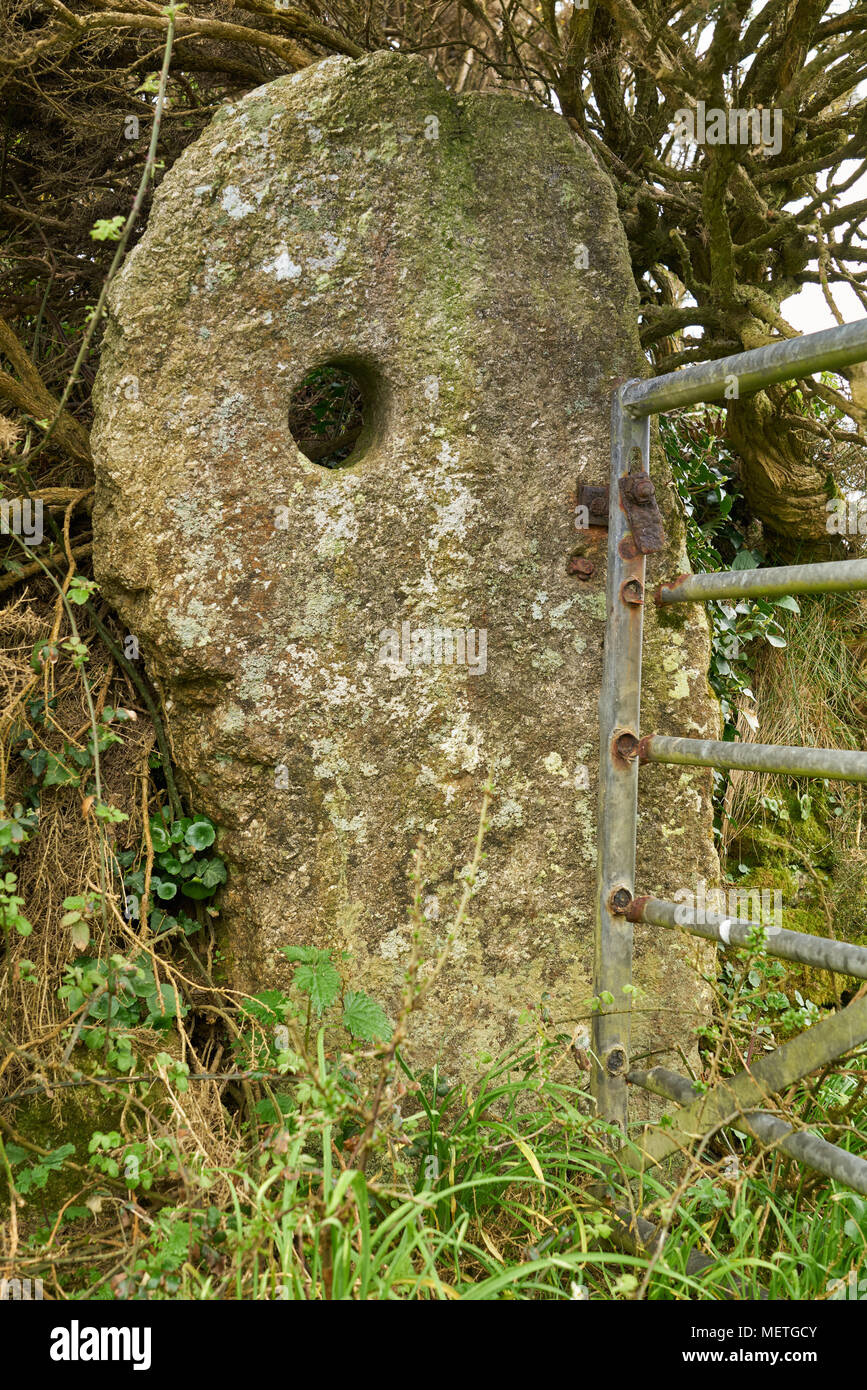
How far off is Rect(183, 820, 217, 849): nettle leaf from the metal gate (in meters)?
0.89

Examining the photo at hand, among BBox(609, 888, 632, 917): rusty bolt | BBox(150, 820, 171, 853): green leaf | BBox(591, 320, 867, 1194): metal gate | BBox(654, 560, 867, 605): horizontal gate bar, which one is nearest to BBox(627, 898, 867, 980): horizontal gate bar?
BBox(591, 320, 867, 1194): metal gate

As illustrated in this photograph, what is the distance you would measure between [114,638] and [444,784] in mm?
925

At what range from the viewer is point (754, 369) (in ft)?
6.21

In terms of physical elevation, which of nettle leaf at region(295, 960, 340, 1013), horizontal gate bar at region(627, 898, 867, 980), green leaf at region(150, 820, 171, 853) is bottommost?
nettle leaf at region(295, 960, 340, 1013)

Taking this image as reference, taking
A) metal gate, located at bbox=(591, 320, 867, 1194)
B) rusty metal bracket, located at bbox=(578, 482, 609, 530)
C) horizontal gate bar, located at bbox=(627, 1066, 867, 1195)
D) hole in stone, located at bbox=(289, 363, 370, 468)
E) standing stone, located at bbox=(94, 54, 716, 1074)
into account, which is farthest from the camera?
hole in stone, located at bbox=(289, 363, 370, 468)

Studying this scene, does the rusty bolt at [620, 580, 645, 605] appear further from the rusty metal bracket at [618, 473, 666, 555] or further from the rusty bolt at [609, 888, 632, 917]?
the rusty bolt at [609, 888, 632, 917]

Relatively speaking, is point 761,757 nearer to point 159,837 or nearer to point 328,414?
point 159,837

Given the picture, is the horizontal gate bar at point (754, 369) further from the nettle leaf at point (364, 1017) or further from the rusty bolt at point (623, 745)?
the nettle leaf at point (364, 1017)

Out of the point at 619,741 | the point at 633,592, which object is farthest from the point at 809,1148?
the point at 633,592

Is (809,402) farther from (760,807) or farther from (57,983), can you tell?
(57,983)

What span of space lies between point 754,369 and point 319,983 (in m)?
1.42

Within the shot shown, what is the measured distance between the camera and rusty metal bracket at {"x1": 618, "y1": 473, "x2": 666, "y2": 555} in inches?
89.8

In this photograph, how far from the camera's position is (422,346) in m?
2.31

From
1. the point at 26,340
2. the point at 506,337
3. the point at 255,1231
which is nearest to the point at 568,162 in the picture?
the point at 506,337
